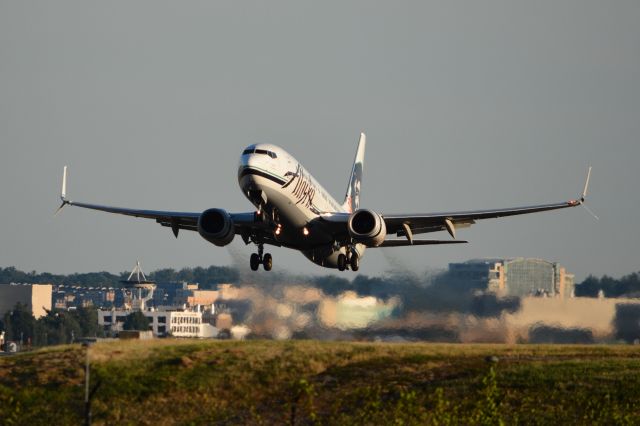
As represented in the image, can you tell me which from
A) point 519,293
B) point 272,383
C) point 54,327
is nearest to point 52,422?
point 272,383

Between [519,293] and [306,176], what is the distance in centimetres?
1148

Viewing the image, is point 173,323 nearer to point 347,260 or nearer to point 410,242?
point 347,260

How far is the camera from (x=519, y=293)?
58.5 metres

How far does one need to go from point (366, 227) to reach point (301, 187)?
3.28 metres

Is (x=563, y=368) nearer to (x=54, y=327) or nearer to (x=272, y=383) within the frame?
(x=272, y=383)

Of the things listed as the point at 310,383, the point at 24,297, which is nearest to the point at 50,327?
the point at 24,297

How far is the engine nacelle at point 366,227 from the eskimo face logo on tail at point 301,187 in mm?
1797

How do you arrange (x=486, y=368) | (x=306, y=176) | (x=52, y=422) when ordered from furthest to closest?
(x=306, y=176), (x=486, y=368), (x=52, y=422)

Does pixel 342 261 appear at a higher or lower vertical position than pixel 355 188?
lower

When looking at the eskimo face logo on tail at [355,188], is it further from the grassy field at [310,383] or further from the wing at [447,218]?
the grassy field at [310,383]

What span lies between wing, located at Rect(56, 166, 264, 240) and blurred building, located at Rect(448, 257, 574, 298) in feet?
31.6

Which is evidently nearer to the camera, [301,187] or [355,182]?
[301,187]

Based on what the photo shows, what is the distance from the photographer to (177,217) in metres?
58.5

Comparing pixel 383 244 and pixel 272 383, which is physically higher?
pixel 383 244
